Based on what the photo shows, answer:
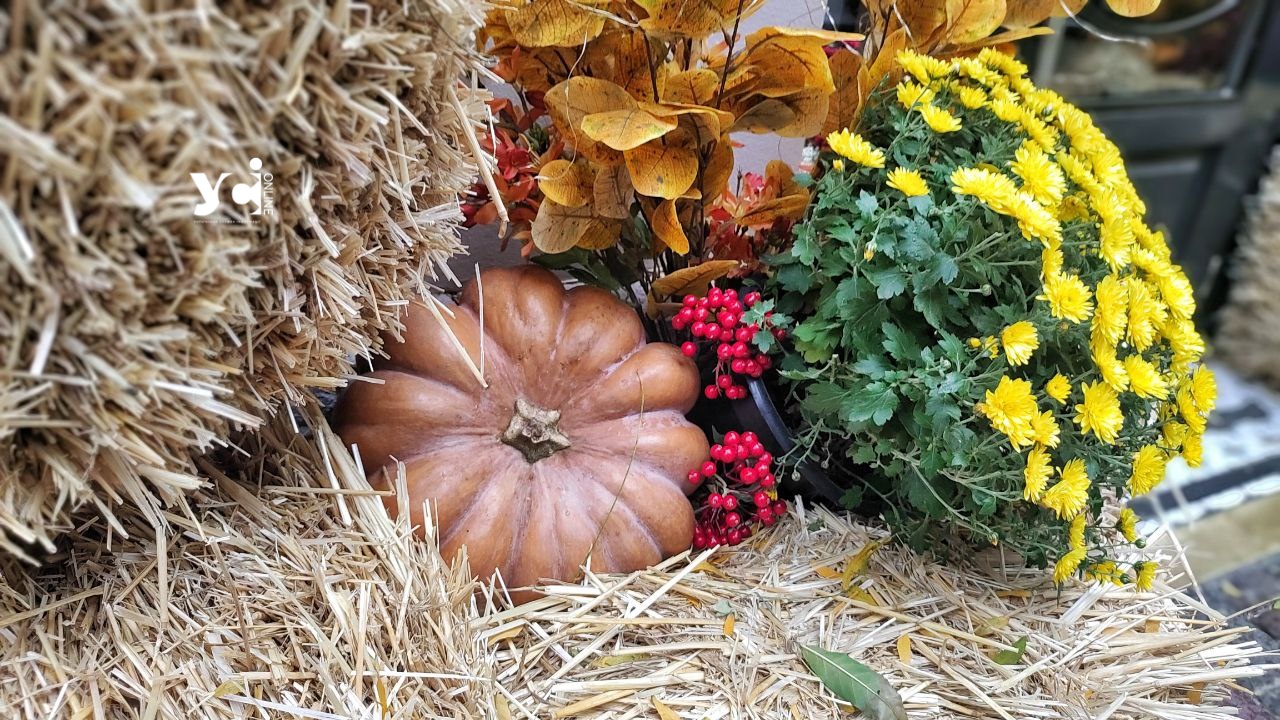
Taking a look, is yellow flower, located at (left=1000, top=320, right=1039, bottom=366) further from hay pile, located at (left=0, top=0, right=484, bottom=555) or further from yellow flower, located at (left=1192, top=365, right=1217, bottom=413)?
hay pile, located at (left=0, top=0, right=484, bottom=555)

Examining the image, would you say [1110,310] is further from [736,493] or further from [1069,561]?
[736,493]

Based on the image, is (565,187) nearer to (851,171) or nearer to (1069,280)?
(851,171)

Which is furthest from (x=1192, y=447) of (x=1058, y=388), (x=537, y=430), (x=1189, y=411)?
(x=537, y=430)

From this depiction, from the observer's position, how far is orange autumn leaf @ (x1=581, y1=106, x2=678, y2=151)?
34.8 inches

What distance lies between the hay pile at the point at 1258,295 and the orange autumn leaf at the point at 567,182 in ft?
9.46

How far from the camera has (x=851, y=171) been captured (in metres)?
1.02

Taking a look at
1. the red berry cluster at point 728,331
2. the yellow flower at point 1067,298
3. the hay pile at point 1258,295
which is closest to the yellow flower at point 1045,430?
the yellow flower at point 1067,298

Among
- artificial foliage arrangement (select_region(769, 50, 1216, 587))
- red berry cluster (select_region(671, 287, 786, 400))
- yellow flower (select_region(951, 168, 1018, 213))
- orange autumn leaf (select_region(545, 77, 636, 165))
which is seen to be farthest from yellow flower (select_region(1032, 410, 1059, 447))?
orange autumn leaf (select_region(545, 77, 636, 165))

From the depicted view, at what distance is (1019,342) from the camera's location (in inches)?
33.9

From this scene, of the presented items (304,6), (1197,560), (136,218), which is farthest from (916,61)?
(1197,560)

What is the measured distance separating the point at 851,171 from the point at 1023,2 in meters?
0.37

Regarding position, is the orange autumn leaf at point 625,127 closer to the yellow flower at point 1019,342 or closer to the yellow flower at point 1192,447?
the yellow flower at point 1019,342

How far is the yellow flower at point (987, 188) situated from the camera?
2.87ft

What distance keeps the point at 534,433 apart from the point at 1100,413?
2.04 ft
